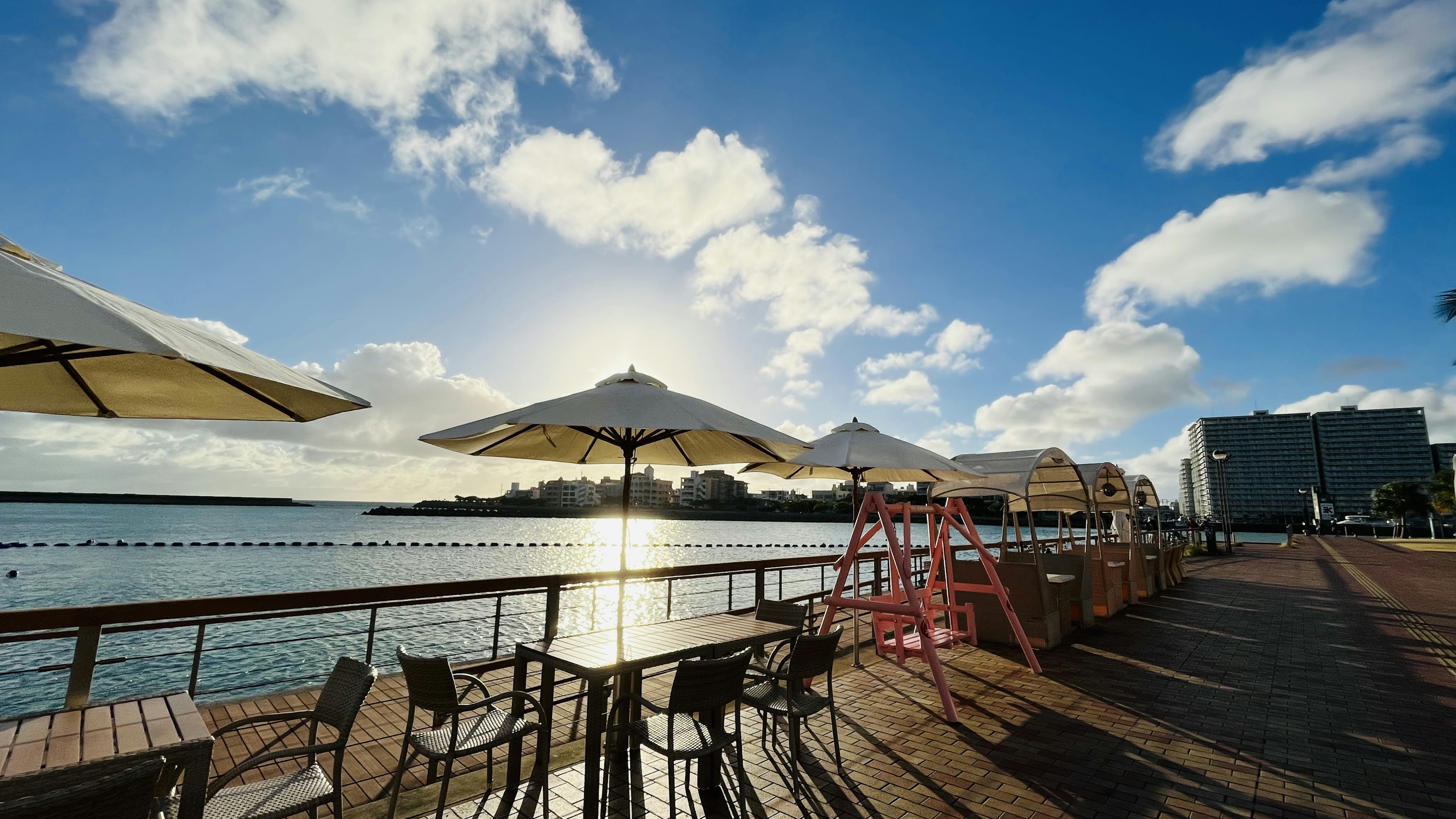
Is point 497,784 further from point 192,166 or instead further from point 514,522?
point 514,522

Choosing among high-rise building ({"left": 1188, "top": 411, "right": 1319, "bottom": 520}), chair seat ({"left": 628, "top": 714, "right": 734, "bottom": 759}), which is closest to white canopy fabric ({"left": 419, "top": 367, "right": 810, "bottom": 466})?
chair seat ({"left": 628, "top": 714, "right": 734, "bottom": 759})

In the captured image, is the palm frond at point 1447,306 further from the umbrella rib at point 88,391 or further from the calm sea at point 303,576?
the umbrella rib at point 88,391

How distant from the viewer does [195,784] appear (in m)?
2.08

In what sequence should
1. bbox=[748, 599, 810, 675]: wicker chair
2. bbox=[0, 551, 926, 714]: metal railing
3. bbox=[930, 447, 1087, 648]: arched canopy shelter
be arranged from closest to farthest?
1. bbox=[0, 551, 926, 714]: metal railing
2. bbox=[748, 599, 810, 675]: wicker chair
3. bbox=[930, 447, 1087, 648]: arched canopy shelter

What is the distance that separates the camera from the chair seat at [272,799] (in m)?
2.25

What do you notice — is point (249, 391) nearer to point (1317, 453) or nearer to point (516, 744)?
point (516, 744)

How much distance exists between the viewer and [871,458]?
575 centimetres

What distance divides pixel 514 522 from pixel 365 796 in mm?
116411

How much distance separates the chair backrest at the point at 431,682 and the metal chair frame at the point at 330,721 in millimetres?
194

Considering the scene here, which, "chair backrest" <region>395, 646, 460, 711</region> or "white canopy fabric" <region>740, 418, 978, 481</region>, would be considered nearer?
"chair backrest" <region>395, 646, 460, 711</region>

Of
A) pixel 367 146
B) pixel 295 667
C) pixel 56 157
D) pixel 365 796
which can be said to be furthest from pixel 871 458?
pixel 295 667

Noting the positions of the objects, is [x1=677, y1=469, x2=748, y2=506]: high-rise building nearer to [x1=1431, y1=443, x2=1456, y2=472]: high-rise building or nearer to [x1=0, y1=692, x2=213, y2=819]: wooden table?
[x1=0, y1=692, x2=213, y2=819]: wooden table

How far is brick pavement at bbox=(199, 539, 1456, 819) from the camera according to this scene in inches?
133

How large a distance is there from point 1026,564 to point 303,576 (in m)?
41.2
